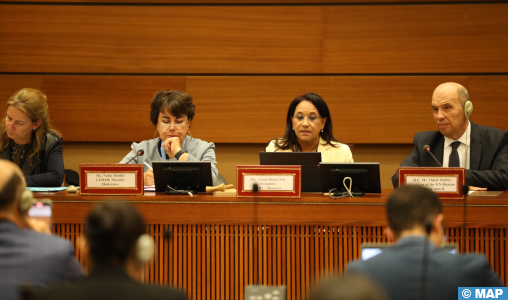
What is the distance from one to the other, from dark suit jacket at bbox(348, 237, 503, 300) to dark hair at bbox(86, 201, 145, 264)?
56 cm

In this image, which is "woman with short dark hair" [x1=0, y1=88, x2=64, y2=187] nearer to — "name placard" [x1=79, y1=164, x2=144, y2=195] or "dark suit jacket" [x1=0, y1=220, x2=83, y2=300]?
"name placard" [x1=79, y1=164, x2=144, y2=195]

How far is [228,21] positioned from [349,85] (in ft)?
3.80

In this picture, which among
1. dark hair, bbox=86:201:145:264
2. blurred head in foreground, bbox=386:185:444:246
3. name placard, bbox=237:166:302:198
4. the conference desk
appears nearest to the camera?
dark hair, bbox=86:201:145:264

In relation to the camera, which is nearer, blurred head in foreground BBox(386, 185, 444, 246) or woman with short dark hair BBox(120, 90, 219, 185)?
blurred head in foreground BBox(386, 185, 444, 246)

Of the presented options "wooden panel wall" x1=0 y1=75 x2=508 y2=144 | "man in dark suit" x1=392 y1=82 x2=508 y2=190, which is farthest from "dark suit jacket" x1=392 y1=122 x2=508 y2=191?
"wooden panel wall" x1=0 y1=75 x2=508 y2=144

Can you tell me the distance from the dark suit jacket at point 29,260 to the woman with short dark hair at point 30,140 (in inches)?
75.3

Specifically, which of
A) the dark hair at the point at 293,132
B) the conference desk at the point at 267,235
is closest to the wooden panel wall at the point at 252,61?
the dark hair at the point at 293,132

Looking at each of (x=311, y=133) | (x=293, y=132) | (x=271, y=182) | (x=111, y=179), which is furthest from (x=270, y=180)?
(x=293, y=132)

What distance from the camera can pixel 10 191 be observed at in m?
1.50

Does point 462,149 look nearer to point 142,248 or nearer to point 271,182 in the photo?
point 271,182

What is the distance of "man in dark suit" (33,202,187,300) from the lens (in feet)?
3.54

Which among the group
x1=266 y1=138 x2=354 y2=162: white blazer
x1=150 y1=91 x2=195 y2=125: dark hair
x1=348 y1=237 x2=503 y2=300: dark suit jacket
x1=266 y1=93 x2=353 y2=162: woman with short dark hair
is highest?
x1=150 y1=91 x2=195 y2=125: dark hair

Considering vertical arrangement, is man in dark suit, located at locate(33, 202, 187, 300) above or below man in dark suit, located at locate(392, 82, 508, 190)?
below

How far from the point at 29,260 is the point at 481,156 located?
273 centimetres
